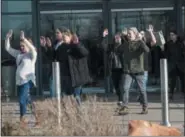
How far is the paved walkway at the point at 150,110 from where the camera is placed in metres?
7.89

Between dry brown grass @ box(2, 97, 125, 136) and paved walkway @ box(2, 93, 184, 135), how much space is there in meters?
0.18

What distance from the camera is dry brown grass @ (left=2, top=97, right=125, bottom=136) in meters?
7.22

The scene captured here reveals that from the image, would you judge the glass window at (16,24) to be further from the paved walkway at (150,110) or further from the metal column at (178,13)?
the metal column at (178,13)

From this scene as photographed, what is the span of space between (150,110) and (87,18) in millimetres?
4709

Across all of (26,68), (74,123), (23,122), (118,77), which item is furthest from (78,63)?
(74,123)

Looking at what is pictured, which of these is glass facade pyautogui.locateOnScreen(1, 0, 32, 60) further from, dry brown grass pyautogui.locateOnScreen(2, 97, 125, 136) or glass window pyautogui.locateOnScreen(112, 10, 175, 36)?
dry brown grass pyautogui.locateOnScreen(2, 97, 125, 136)

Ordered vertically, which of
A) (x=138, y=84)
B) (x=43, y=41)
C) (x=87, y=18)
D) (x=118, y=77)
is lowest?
(x=138, y=84)

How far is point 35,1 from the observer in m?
14.5

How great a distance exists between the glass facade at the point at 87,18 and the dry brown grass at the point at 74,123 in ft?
→ 23.2

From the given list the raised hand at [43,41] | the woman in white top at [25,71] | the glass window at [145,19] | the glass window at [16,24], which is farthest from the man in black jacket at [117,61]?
the glass window at [16,24]

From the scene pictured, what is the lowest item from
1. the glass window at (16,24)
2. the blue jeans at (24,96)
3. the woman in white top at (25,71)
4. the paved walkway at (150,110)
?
the paved walkway at (150,110)

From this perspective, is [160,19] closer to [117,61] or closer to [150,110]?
[117,61]

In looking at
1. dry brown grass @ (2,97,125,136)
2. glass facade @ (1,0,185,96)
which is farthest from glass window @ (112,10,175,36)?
dry brown grass @ (2,97,125,136)

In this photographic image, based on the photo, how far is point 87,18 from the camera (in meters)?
14.7
